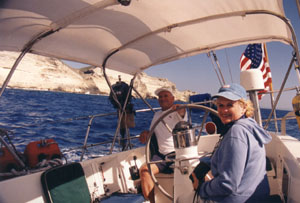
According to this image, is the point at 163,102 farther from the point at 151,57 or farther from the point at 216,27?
the point at 216,27

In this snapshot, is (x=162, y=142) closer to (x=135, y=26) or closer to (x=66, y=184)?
(x=66, y=184)

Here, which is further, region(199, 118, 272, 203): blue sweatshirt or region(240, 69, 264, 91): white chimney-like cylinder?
region(240, 69, 264, 91): white chimney-like cylinder

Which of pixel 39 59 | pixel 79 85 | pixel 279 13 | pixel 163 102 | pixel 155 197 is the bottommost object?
pixel 155 197

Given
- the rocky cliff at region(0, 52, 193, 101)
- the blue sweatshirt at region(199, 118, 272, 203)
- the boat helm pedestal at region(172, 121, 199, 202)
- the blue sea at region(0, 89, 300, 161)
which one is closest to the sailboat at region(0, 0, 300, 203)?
the boat helm pedestal at region(172, 121, 199, 202)

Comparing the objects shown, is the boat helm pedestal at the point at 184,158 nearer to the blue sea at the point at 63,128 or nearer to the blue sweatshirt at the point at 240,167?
the blue sweatshirt at the point at 240,167

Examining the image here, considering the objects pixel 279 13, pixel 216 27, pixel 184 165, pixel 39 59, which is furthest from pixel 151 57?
pixel 39 59

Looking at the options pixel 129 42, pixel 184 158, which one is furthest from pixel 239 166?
pixel 129 42

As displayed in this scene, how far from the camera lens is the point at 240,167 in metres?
1.13

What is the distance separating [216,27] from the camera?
9.12 ft

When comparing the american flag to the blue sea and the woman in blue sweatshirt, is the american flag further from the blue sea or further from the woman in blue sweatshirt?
the woman in blue sweatshirt

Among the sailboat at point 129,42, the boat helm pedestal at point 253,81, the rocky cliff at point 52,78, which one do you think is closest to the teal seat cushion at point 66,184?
the sailboat at point 129,42

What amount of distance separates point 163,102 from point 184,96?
68037 mm

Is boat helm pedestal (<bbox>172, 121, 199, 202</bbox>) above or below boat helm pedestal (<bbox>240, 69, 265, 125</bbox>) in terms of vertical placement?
below

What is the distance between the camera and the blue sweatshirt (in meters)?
1.14
